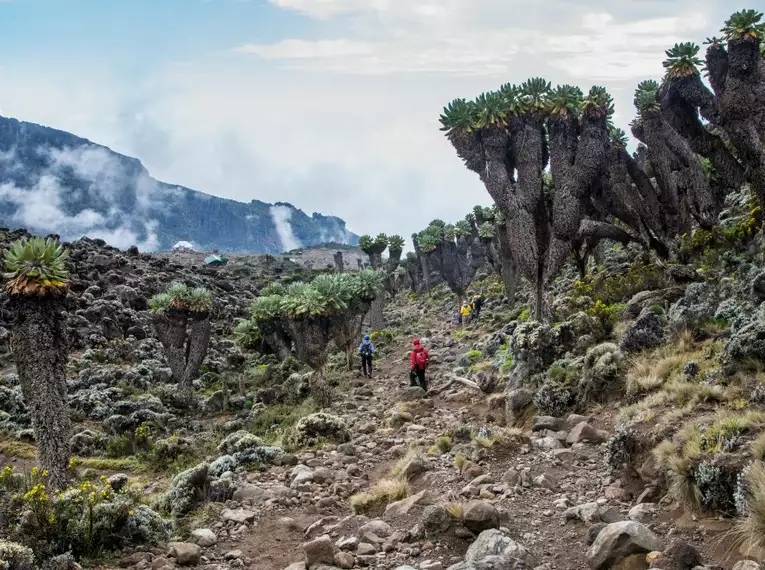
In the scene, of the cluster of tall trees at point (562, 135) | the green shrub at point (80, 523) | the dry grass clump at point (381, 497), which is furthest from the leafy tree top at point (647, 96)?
the green shrub at point (80, 523)

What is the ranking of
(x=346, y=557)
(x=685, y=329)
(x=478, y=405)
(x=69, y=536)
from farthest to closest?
(x=478, y=405) → (x=685, y=329) → (x=69, y=536) → (x=346, y=557)

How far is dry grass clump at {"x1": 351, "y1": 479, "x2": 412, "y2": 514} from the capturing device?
9.09 metres

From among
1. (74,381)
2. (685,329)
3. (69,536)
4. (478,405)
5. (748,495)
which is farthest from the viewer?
(74,381)

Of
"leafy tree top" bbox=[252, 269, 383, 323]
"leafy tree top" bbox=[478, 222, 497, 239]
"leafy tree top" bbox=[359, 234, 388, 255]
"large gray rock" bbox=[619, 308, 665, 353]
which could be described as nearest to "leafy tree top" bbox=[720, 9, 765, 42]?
"large gray rock" bbox=[619, 308, 665, 353]

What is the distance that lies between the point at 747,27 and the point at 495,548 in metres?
18.8

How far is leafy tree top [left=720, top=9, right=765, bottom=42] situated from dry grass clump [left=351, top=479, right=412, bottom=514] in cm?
1755

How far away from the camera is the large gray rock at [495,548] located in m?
5.93

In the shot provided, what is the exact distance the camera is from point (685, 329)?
1252 cm

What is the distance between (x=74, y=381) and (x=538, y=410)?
2106cm

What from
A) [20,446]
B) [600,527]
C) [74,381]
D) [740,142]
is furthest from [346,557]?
[74,381]

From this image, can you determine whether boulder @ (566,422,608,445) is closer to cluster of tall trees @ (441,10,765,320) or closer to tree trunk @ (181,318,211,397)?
cluster of tall trees @ (441,10,765,320)

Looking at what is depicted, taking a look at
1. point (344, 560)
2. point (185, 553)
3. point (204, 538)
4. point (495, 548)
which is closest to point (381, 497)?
point (344, 560)

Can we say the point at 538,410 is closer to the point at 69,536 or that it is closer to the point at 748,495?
the point at 748,495

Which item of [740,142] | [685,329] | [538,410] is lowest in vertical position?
[538,410]
